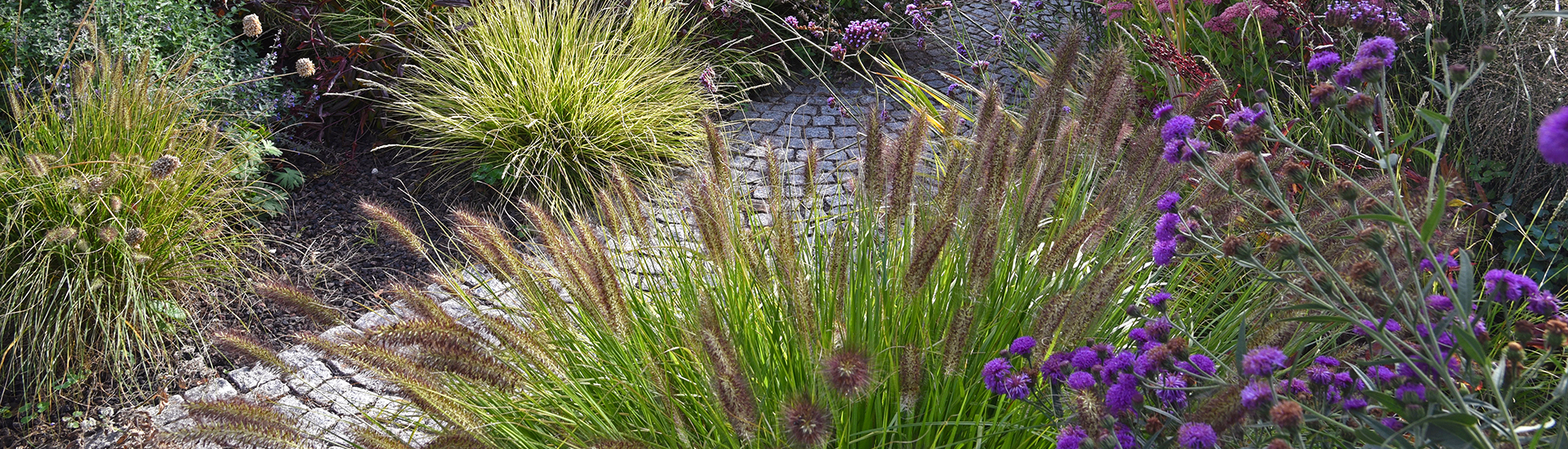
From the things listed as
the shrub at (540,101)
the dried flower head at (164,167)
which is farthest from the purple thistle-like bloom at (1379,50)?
the dried flower head at (164,167)

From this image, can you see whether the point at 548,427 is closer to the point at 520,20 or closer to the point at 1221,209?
the point at 1221,209

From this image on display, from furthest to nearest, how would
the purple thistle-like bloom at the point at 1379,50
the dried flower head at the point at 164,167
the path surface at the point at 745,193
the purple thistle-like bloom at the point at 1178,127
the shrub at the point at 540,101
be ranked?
the shrub at the point at 540,101
the dried flower head at the point at 164,167
the path surface at the point at 745,193
the purple thistle-like bloom at the point at 1178,127
the purple thistle-like bloom at the point at 1379,50

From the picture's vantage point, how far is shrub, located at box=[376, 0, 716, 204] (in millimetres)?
4152

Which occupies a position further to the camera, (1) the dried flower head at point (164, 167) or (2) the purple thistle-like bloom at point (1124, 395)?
(1) the dried flower head at point (164, 167)

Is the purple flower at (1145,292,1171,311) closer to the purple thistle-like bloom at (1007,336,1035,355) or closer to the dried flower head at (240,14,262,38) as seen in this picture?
the purple thistle-like bloom at (1007,336,1035,355)

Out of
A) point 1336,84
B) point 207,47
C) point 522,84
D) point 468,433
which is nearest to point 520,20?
point 522,84

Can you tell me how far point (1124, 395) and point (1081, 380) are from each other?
0.06 m

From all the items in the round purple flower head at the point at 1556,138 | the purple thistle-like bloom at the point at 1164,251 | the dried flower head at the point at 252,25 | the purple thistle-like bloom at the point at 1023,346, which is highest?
the round purple flower head at the point at 1556,138

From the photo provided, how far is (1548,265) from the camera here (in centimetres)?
267

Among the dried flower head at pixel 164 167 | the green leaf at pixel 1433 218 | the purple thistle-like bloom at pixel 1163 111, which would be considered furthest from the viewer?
the dried flower head at pixel 164 167

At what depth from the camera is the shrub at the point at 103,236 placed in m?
2.84

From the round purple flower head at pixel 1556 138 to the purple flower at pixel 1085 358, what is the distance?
0.70m

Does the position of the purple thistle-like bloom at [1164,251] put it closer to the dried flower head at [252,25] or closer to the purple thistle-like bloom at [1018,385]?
the purple thistle-like bloom at [1018,385]

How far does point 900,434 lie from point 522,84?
3182 mm
